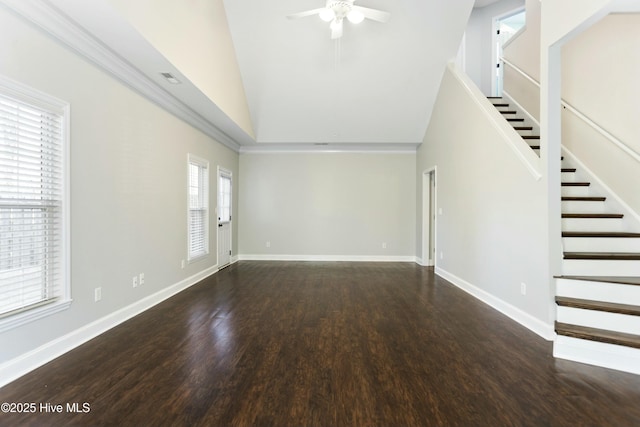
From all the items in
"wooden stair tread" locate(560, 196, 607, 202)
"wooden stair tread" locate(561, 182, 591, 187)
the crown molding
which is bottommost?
"wooden stair tread" locate(560, 196, 607, 202)

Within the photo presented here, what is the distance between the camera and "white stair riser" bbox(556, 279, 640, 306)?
8.36ft

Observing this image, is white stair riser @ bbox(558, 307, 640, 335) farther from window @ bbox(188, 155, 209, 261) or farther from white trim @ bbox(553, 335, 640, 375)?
window @ bbox(188, 155, 209, 261)

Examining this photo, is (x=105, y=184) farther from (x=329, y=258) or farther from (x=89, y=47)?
(x=329, y=258)

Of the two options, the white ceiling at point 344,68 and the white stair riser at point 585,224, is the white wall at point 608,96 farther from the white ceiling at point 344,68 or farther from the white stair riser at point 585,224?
the white ceiling at point 344,68

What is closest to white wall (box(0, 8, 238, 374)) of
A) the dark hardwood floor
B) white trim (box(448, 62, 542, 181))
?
the dark hardwood floor

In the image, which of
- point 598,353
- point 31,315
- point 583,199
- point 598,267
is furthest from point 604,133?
point 31,315

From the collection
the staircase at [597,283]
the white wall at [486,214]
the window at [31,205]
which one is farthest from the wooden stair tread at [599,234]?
the window at [31,205]

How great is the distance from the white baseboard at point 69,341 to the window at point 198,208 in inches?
44.1

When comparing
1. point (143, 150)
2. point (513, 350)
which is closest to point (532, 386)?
point (513, 350)

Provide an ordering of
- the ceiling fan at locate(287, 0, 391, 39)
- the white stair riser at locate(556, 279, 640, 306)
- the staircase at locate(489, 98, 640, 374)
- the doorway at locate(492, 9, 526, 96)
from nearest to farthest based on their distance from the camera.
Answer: the staircase at locate(489, 98, 640, 374) < the white stair riser at locate(556, 279, 640, 306) < the ceiling fan at locate(287, 0, 391, 39) < the doorway at locate(492, 9, 526, 96)

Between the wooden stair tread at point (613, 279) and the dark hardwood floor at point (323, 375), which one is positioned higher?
the wooden stair tread at point (613, 279)

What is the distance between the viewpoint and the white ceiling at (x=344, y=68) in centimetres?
458

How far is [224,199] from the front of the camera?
657 centimetres

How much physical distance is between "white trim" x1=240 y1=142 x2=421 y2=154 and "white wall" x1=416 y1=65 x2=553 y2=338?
49.5 inches
